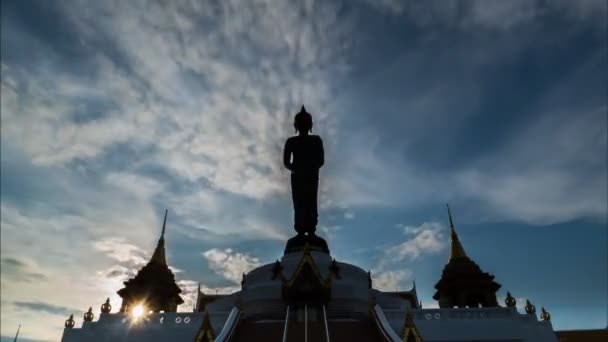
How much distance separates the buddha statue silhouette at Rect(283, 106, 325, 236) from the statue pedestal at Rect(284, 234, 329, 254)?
0.69 metres

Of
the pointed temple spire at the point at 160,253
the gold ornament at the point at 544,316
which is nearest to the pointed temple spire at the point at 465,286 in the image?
the gold ornament at the point at 544,316

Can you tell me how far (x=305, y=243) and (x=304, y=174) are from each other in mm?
4842

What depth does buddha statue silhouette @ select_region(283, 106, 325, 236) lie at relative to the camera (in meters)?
27.0

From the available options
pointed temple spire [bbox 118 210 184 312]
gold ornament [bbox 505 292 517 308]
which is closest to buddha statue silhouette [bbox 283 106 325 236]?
gold ornament [bbox 505 292 517 308]

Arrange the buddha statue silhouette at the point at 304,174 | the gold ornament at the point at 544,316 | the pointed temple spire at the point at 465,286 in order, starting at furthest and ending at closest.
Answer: the pointed temple spire at the point at 465,286, the buddha statue silhouette at the point at 304,174, the gold ornament at the point at 544,316

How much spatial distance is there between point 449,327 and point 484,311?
178cm

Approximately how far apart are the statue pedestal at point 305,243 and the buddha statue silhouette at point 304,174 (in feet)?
2.27

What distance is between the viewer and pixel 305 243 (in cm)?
2527

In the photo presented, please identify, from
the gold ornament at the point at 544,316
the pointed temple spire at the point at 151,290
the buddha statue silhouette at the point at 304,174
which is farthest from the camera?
the pointed temple spire at the point at 151,290

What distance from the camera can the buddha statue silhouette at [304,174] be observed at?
2703 centimetres

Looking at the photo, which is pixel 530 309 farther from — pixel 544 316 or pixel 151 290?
pixel 151 290

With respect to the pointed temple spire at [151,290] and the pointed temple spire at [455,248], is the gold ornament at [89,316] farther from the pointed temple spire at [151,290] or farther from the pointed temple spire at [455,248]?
the pointed temple spire at [455,248]

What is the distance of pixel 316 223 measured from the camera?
27.2 meters

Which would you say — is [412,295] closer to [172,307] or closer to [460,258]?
[460,258]
